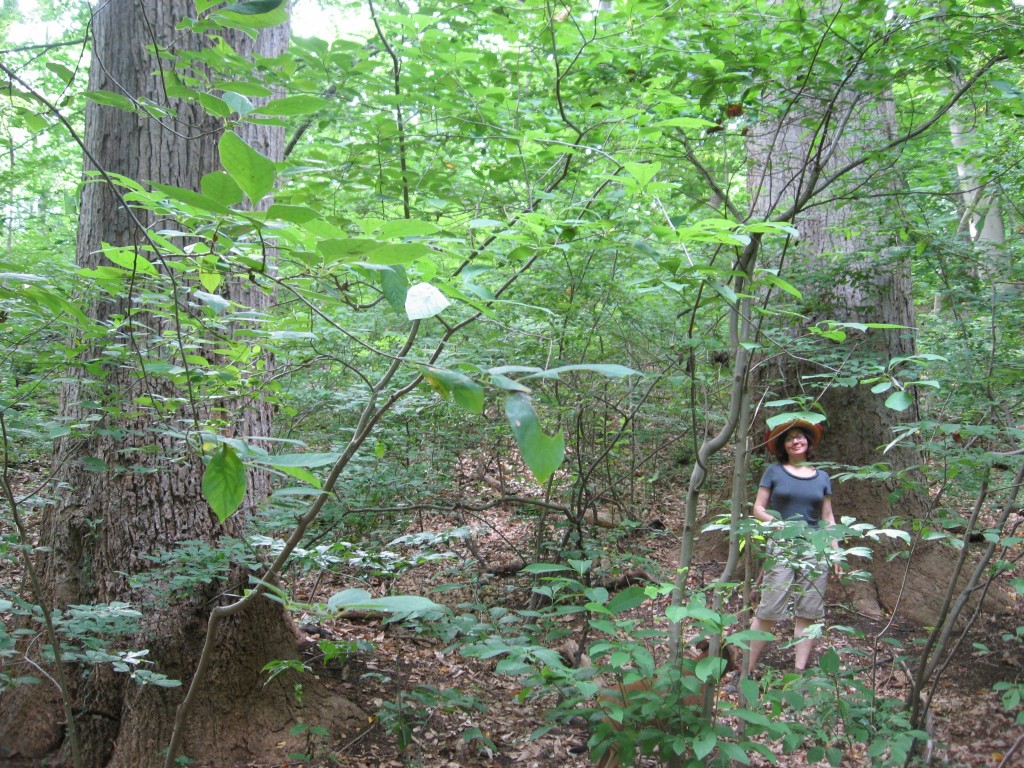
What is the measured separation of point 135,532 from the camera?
312cm

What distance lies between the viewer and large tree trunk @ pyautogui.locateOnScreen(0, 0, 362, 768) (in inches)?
119

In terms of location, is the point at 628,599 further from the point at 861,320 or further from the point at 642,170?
the point at 861,320

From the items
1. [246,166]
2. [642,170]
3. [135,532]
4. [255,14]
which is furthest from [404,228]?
[135,532]

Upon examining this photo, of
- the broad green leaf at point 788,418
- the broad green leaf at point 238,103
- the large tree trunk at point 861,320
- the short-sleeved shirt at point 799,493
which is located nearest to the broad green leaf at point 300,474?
the broad green leaf at point 238,103

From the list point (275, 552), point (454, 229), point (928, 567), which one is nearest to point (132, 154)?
point (454, 229)

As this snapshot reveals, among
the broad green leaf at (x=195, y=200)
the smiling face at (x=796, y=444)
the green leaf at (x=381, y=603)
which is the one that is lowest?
the smiling face at (x=796, y=444)

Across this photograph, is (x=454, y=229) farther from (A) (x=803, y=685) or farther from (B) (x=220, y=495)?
(A) (x=803, y=685)

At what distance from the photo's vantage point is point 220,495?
2.94ft

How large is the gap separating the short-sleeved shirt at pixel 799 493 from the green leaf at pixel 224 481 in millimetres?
3827

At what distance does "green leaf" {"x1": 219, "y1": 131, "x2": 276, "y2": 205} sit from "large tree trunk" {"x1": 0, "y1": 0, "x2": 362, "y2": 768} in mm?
2419

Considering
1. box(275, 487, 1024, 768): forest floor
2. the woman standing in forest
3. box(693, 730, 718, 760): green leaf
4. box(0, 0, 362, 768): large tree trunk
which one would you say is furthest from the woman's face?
box(0, 0, 362, 768): large tree trunk

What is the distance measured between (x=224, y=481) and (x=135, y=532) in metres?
2.67

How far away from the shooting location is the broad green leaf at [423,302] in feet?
2.56

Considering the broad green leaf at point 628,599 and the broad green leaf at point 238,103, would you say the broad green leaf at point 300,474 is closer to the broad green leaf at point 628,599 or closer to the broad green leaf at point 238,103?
the broad green leaf at point 238,103
